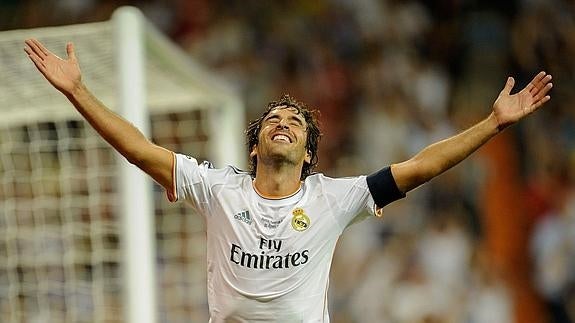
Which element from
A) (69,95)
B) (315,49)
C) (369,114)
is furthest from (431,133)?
(69,95)

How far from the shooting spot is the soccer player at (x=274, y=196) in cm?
502

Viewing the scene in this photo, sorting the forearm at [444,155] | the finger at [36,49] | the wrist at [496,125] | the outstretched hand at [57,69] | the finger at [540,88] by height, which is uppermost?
the finger at [36,49]

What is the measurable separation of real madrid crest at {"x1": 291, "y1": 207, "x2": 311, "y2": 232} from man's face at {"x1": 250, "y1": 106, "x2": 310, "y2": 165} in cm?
22

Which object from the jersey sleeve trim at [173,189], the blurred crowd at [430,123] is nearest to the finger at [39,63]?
the jersey sleeve trim at [173,189]

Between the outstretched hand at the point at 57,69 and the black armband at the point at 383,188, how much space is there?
1.31 meters

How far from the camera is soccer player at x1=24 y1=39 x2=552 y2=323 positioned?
197 inches

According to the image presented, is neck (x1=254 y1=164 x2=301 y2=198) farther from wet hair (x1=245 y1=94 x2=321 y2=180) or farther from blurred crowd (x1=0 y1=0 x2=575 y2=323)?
blurred crowd (x1=0 y1=0 x2=575 y2=323)

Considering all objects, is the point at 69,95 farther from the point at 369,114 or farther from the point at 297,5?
the point at 297,5

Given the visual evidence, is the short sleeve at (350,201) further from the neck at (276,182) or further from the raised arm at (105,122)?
the raised arm at (105,122)

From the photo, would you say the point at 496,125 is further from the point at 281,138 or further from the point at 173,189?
the point at 173,189

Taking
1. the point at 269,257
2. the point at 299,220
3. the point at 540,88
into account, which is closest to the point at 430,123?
the point at 540,88

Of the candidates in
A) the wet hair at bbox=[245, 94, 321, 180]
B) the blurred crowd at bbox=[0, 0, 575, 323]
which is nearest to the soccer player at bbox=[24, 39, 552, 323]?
the wet hair at bbox=[245, 94, 321, 180]

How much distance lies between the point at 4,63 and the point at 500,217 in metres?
4.69

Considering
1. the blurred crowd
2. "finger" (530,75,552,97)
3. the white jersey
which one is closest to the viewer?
the white jersey
